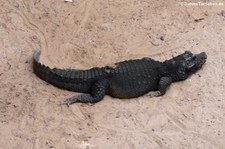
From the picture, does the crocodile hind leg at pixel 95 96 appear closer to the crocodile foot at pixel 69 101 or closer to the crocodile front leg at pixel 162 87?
the crocodile foot at pixel 69 101

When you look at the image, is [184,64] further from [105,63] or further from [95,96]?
[95,96]

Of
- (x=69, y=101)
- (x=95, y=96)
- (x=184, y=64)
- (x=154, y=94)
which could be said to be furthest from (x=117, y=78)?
(x=184, y=64)

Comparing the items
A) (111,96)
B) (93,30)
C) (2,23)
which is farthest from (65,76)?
(2,23)

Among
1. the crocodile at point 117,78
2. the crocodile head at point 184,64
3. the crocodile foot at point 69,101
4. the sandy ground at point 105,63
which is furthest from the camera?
the crocodile head at point 184,64

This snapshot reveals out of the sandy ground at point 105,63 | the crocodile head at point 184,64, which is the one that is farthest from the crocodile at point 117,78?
the sandy ground at point 105,63

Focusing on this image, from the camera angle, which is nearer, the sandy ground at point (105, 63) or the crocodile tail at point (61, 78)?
the sandy ground at point (105, 63)

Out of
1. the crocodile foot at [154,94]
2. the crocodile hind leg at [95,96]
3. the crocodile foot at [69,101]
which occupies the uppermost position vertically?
the crocodile foot at [154,94]

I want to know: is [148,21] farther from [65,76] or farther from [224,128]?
[224,128]
